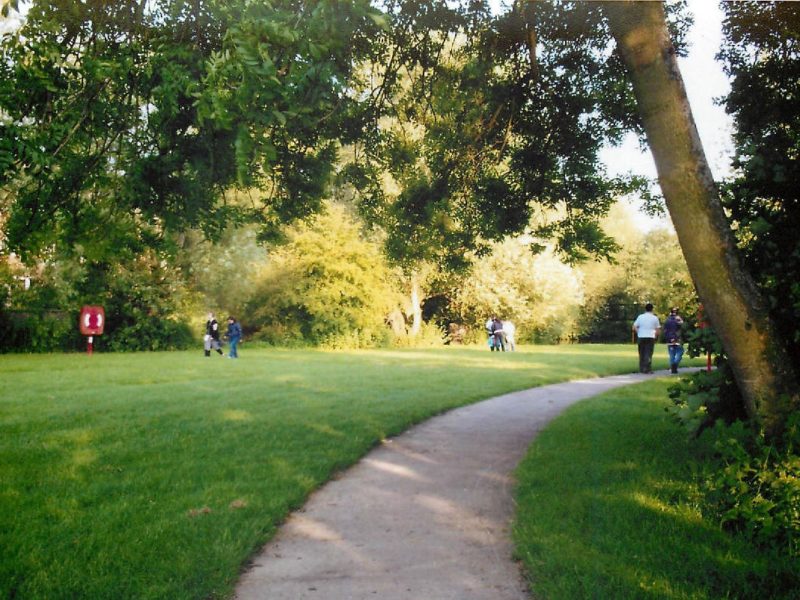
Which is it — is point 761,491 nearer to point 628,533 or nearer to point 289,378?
point 628,533

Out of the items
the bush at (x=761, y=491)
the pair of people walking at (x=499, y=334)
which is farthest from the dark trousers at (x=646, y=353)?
the bush at (x=761, y=491)

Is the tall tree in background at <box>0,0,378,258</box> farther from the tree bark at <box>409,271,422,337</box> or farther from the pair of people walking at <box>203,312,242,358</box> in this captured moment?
the tree bark at <box>409,271,422,337</box>

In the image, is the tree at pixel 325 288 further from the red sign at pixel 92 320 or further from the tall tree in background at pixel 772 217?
the tall tree in background at pixel 772 217

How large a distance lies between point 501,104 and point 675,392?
6.01 m

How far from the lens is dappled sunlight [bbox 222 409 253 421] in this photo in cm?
945

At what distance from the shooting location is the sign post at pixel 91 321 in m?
25.5

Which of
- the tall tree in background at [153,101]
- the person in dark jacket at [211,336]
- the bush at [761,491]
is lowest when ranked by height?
the bush at [761,491]

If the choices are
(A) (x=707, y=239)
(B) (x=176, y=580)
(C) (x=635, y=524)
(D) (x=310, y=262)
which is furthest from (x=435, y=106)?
(D) (x=310, y=262)

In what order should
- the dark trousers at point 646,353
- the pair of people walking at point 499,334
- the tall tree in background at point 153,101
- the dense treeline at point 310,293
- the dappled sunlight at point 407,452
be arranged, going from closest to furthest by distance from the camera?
the tall tree in background at point 153,101
the dappled sunlight at point 407,452
the dark trousers at point 646,353
the dense treeline at point 310,293
the pair of people walking at point 499,334

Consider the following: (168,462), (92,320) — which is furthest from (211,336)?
(168,462)

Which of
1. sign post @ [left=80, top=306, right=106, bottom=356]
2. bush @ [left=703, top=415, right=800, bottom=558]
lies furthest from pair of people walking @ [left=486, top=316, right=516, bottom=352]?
bush @ [left=703, top=415, right=800, bottom=558]

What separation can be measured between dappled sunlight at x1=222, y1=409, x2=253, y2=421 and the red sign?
1823 cm

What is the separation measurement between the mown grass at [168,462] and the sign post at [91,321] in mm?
9942

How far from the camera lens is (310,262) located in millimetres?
31297
